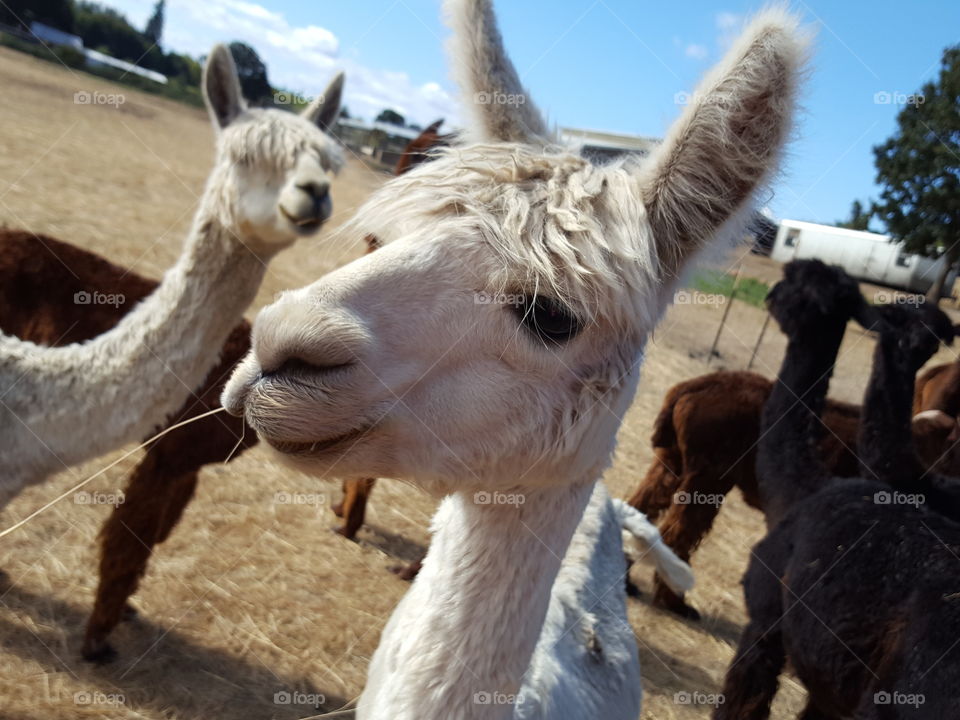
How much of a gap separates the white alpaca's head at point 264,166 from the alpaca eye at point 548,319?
2117mm

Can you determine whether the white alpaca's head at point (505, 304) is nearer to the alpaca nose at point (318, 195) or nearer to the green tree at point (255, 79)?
the alpaca nose at point (318, 195)

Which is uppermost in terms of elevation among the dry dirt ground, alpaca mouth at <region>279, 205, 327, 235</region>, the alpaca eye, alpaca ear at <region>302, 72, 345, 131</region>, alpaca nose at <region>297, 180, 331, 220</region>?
alpaca ear at <region>302, 72, 345, 131</region>

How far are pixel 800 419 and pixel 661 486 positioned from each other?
2346 millimetres

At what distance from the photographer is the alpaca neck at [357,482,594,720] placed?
5.58 ft

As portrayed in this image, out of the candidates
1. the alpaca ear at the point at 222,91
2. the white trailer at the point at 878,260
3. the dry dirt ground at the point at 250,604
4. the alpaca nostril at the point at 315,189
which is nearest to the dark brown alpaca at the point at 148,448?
the dry dirt ground at the point at 250,604

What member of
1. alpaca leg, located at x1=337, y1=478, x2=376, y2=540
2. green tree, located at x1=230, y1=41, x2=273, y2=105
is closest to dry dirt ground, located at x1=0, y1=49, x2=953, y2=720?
alpaca leg, located at x1=337, y1=478, x2=376, y2=540

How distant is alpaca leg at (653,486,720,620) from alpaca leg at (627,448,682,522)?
244mm

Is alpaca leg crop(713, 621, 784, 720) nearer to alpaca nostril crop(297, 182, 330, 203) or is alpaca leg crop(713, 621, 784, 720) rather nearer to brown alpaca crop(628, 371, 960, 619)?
brown alpaca crop(628, 371, 960, 619)

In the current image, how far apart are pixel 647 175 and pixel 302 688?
11.0 feet

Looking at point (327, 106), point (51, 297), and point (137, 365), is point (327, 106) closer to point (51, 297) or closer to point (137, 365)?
point (51, 297)

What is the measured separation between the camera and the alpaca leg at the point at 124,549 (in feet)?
11.2

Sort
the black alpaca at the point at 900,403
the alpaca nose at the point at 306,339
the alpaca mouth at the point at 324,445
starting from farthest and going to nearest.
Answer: the black alpaca at the point at 900,403 < the alpaca mouth at the point at 324,445 < the alpaca nose at the point at 306,339

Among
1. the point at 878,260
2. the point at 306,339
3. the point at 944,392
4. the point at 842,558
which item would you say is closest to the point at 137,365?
the point at 306,339


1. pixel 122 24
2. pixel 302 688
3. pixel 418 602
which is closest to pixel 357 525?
pixel 302 688
